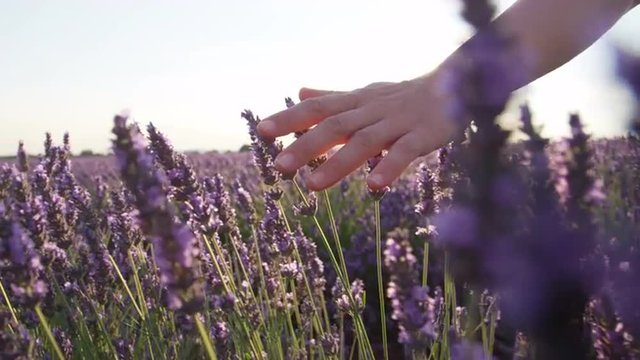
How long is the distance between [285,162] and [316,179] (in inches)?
3.0

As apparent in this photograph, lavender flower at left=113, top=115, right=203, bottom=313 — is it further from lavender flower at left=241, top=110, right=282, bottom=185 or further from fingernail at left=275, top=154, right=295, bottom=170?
lavender flower at left=241, top=110, right=282, bottom=185

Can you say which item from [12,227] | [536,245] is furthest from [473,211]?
[12,227]

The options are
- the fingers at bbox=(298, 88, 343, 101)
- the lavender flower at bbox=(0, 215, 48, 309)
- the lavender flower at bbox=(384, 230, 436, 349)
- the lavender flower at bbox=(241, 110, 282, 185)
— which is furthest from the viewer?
the lavender flower at bbox=(241, 110, 282, 185)

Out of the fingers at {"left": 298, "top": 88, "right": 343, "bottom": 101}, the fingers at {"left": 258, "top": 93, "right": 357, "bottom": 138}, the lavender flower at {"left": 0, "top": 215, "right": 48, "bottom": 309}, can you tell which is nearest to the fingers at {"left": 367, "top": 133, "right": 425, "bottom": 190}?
the fingers at {"left": 258, "top": 93, "right": 357, "bottom": 138}

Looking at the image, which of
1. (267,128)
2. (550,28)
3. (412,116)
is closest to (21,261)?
(267,128)

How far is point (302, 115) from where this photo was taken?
1.81m

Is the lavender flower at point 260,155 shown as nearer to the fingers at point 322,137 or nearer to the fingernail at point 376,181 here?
the fingers at point 322,137

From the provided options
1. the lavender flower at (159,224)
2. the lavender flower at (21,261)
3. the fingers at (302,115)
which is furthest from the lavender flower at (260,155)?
the lavender flower at (159,224)

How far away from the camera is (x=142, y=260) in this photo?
2910 millimetres

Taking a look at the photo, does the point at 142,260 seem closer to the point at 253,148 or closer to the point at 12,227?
the point at 253,148

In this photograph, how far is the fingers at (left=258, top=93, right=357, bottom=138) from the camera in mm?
1798

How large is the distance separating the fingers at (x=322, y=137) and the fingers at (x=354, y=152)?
0.13ft

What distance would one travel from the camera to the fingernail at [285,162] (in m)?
1.71

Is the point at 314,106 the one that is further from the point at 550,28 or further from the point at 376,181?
the point at 550,28
